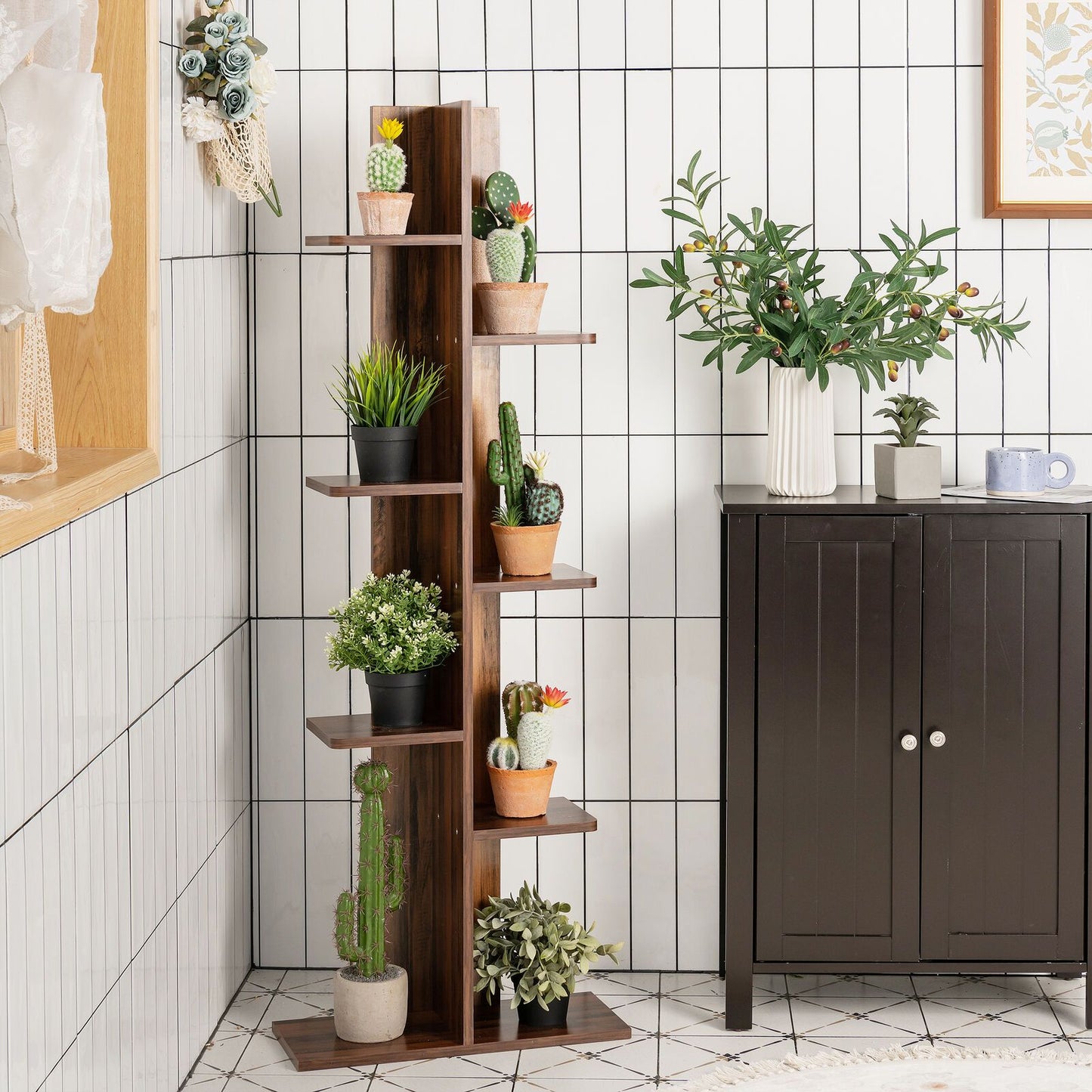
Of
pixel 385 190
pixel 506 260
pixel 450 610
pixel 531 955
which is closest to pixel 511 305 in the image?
pixel 506 260

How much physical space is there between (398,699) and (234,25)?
1.32 m

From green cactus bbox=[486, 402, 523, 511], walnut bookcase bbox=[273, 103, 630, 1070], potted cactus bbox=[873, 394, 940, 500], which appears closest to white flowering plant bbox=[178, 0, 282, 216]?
walnut bookcase bbox=[273, 103, 630, 1070]

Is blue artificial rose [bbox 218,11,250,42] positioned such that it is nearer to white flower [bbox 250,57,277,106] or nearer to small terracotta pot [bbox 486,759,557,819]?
white flower [bbox 250,57,277,106]

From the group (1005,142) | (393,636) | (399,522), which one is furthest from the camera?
(1005,142)

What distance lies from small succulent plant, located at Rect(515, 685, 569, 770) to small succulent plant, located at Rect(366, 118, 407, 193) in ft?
3.36

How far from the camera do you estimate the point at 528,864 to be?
3.27m

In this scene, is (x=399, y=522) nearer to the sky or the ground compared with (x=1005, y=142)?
nearer to the ground

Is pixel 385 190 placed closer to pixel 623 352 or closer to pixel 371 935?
pixel 623 352

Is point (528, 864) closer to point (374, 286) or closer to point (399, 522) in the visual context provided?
point (399, 522)

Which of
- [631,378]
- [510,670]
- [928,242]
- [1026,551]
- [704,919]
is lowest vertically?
[704,919]

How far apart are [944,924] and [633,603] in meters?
0.96

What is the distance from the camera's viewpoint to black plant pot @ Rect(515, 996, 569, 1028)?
2.84 meters

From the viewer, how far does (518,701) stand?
282 cm

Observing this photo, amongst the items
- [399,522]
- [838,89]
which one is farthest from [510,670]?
[838,89]
